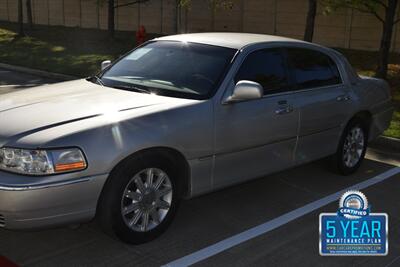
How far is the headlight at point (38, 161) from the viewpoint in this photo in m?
3.47

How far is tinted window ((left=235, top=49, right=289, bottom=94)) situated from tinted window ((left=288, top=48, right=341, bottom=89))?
0.19m

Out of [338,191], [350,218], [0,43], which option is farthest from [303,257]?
[0,43]

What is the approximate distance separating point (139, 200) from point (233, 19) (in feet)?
63.5

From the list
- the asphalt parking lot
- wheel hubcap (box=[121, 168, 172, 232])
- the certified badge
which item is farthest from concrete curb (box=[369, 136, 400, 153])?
wheel hubcap (box=[121, 168, 172, 232])

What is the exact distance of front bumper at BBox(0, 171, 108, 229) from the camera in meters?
3.40

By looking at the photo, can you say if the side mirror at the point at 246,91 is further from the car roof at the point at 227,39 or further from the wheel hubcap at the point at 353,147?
the wheel hubcap at the point at 353,147

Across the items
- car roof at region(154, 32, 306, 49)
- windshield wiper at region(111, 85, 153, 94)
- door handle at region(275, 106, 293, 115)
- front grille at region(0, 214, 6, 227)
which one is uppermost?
car roof at region(154, 32, 306, 49)

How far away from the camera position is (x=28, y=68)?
48.9 ft

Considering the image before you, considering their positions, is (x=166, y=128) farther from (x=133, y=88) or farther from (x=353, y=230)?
(x=353, y=230)

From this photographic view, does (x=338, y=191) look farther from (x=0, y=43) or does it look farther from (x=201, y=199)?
(x=0, y=43)

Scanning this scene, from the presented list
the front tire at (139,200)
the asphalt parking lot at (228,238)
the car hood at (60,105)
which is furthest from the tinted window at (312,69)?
the front tire at (139,200)

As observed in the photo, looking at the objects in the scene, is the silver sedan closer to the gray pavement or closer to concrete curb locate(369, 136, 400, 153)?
concrete curb locate(369, 136, 400, 153)

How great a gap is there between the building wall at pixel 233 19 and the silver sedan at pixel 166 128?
11991mm

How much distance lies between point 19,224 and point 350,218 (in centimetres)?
282
